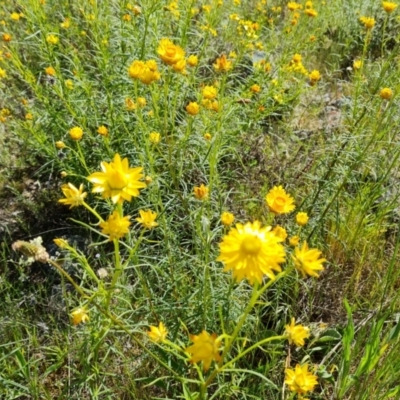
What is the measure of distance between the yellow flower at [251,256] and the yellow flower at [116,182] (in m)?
0.28

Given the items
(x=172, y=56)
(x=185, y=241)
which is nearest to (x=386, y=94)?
(x=172, y=56)

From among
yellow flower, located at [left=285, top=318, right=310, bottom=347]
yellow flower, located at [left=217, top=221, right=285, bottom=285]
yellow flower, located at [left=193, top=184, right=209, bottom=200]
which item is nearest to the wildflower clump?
yellow flower, located at [left=193, top=184, right=209, bottom=200]

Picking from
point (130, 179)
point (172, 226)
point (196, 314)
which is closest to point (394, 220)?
point (172, 226)

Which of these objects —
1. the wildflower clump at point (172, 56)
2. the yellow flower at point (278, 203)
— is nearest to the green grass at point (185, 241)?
the wildflower clump at point (172, 56)

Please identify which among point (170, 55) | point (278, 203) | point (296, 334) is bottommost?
point (296, 334)

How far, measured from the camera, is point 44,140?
2498mm

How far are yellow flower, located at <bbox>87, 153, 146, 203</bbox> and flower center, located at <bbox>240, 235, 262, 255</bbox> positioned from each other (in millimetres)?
298

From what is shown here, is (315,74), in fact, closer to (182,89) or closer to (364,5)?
(182,89)

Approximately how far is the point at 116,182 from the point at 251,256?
1.22 feet

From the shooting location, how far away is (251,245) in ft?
2.89

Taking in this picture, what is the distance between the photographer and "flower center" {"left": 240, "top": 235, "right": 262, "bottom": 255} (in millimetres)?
881

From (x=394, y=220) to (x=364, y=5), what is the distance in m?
3.14

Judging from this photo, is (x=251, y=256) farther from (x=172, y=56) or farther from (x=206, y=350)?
(x=172, y=56)

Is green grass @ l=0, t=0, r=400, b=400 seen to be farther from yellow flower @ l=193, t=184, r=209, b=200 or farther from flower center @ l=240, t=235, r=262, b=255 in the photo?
flower center @ l=240, t=235, r=262, b=255
